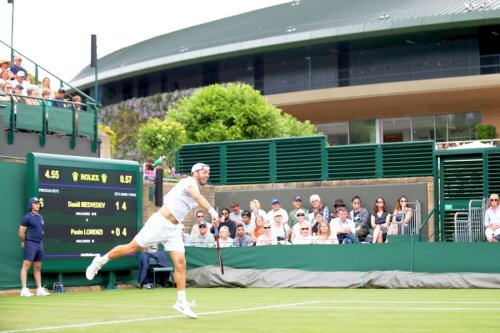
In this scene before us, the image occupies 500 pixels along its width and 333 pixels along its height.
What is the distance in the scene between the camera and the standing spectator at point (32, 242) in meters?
20.5

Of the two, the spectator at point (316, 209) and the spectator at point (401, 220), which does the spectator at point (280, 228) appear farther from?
the spectator at point (401, 220)

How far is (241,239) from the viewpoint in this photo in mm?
24969

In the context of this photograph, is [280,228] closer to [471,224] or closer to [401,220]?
[401,220]

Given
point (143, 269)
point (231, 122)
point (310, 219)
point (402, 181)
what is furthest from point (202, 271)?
point (231, 122)

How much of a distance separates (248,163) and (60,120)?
8.36 metres

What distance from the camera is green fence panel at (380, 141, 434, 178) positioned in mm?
29547

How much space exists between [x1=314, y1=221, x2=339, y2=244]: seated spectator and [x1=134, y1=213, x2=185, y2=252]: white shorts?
10430 millimetres

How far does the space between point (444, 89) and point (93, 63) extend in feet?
91.2

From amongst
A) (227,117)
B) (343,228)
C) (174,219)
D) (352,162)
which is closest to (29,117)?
(343,228)

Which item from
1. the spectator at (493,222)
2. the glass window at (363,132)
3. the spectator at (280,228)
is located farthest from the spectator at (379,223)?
the glass window at (363,132)

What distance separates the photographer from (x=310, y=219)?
26.1 m

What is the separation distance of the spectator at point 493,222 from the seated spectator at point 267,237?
17.2 feet

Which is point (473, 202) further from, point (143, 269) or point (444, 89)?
point (444, 89)

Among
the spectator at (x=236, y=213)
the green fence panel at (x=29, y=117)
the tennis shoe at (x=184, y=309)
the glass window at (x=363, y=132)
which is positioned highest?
the glass window at (x=363, y=132)
